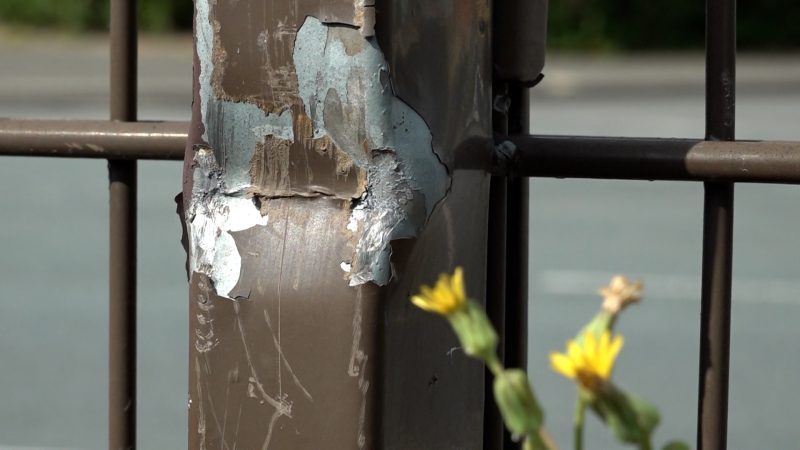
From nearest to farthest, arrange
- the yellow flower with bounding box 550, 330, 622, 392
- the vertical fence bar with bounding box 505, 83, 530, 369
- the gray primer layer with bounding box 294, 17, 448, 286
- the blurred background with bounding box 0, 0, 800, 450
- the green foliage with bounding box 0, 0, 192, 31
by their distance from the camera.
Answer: the yellow flower with bounding box 550, 330, 622, 392 → the gray primer layer with bounding box 294, 17, 448, 286 → the vertical fence bar with bounding box 505, 83, 530, 369 → the blurred background with bounding box 0, 0, 800, 450 → the green foliage with bounding box 0, 0, 192, 31

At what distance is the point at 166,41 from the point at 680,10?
249 inches

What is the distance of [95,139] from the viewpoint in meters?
1.21

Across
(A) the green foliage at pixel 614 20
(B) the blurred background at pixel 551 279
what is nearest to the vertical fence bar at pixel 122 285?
(B) the blurred background at pixel 551 279

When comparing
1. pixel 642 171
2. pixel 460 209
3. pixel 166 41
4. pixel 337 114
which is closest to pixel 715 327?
pixel 642 171

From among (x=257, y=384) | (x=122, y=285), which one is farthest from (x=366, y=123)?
(x=122, y=285)

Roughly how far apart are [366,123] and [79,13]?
15487 mm

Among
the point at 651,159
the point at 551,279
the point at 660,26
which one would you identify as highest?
the point at 660,26

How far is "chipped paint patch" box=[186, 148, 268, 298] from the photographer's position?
0.96 meters

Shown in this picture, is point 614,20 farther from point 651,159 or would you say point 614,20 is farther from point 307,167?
point 307,167

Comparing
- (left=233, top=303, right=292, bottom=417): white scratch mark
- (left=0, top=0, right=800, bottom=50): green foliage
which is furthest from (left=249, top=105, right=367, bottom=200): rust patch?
(left=0, top=0, right=800, bottom=50): green foliage

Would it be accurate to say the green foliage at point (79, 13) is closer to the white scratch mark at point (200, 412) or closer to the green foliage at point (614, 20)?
the green foliage at point (614, 20)

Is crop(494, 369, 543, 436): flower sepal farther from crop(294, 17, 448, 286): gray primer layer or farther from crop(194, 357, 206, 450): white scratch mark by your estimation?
crop(194, 357, 206, 450): white scratch mark

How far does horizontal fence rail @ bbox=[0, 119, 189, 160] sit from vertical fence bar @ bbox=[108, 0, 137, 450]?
0.03 metres

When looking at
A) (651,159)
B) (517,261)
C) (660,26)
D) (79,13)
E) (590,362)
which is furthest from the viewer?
(79,13)
